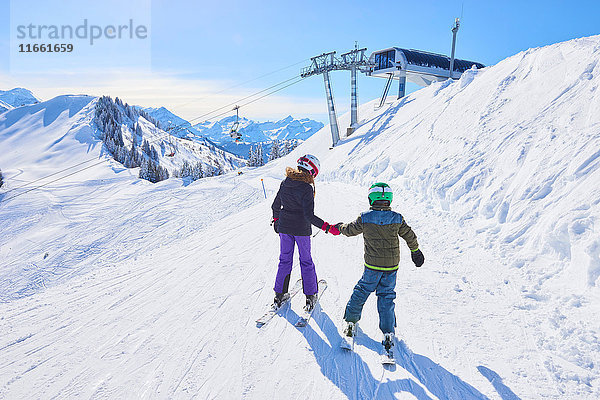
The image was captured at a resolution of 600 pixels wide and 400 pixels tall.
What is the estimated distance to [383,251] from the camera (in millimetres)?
3703

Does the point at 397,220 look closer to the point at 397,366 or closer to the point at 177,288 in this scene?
the point at 397,366

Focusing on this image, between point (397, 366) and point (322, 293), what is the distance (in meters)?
1.90

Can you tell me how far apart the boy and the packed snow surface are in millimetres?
543

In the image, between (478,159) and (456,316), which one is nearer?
(456,316)

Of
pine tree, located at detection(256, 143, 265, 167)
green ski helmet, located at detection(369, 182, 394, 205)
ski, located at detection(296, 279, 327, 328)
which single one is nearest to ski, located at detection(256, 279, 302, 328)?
ski, located at detection(296, 279, 327, 328)

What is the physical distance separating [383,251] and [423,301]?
1963 millimetres

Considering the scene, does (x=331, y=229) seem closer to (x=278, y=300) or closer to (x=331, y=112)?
(x=278, y=300)

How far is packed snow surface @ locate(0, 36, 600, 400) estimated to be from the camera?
3.38m

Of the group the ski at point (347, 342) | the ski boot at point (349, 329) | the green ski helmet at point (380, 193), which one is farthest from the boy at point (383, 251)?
the ski at point (347, 342)

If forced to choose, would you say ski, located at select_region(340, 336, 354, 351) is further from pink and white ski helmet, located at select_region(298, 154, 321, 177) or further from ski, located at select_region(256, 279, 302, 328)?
pink and white ski helmet, located at select_region(298, 154, 321, 177)

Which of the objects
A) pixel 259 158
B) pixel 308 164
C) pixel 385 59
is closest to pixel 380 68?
pixel 385 59

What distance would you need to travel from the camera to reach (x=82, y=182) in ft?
175

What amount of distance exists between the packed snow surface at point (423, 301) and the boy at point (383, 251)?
543 millimetres

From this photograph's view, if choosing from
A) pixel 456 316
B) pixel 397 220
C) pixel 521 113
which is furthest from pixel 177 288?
pixel 521 113
